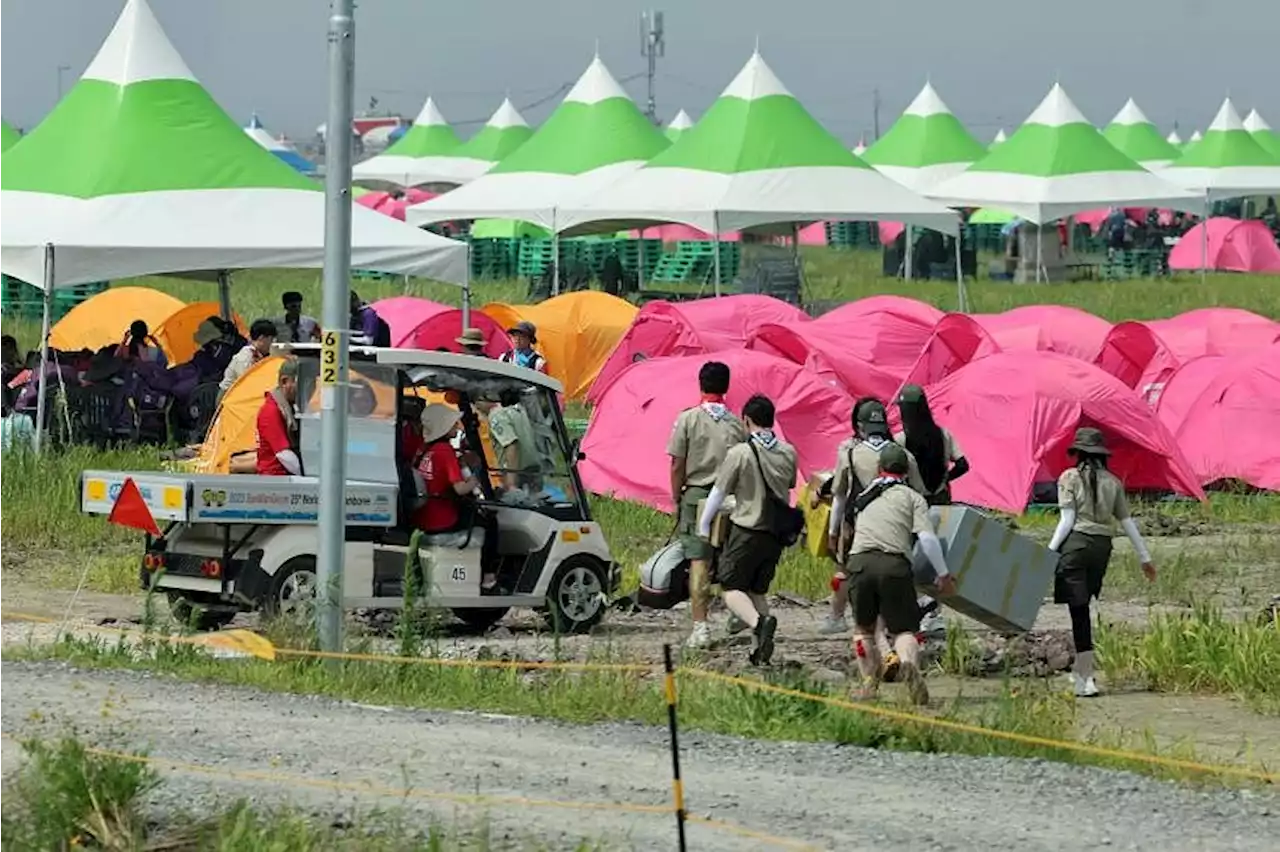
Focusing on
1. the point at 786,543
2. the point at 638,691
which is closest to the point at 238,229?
the point at 786,543

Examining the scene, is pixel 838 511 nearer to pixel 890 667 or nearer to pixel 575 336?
pixel 890 667

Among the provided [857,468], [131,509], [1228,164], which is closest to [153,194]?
[131,509]

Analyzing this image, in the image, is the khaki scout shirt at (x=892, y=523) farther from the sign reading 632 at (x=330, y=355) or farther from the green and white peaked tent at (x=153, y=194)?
the green and white peaked tent at (x=153, y=194)

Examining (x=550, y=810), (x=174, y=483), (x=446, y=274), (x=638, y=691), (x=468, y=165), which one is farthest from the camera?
(x=468, y=165)

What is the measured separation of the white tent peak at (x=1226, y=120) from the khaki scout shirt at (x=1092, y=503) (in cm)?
4821

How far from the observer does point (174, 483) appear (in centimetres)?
1281

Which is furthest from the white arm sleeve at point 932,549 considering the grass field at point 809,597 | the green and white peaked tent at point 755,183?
the green and white peaked tent at point 755,183

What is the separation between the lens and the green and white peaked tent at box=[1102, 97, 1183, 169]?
219 feet

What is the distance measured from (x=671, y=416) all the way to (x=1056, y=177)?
24639 millimetres

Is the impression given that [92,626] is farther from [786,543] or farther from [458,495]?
[786,543]

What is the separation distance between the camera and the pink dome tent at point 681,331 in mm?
24375

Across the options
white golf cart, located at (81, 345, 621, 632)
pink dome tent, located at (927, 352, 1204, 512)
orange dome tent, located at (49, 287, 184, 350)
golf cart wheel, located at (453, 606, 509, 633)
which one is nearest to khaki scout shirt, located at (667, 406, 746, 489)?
white golf cart, located at (81, 345, 621, 632)

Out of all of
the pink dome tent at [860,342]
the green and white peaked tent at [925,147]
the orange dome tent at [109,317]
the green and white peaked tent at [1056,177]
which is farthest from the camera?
the green and white peaked tent at [925,147]

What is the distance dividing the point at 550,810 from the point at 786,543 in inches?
187
